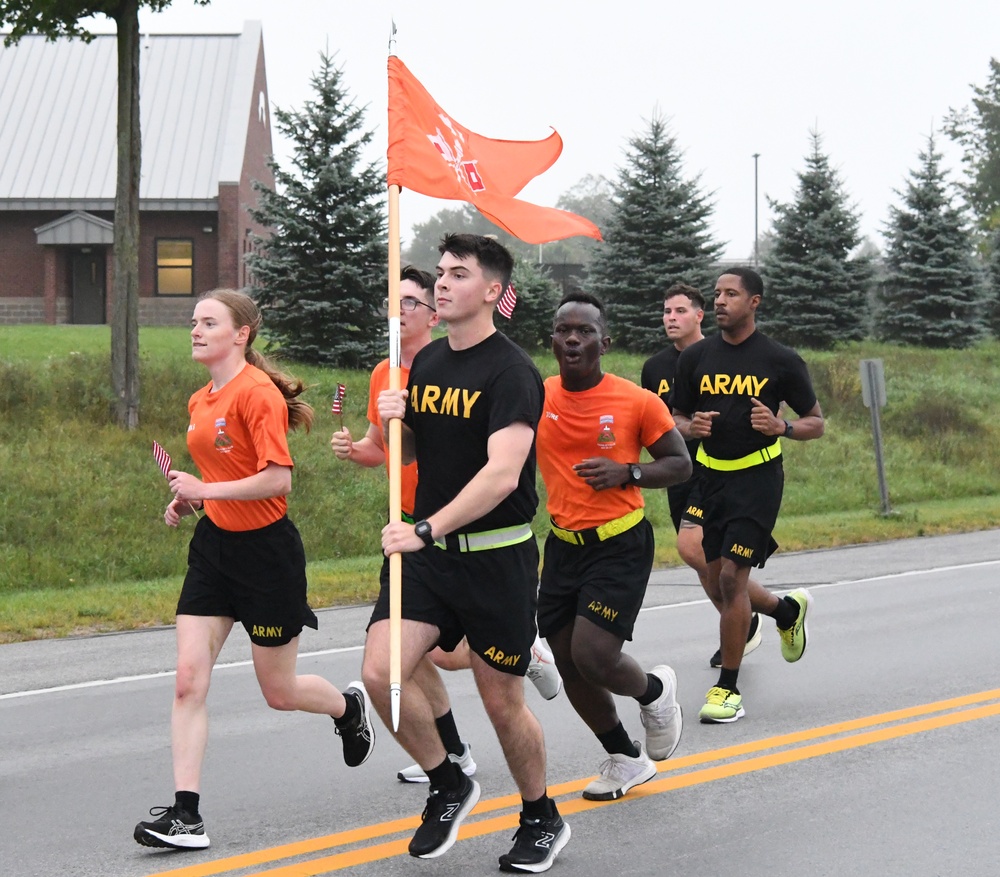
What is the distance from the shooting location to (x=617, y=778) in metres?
6.01

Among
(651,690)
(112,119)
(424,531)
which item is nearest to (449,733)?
(651,690)

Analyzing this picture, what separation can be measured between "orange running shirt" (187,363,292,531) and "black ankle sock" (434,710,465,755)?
3.96ft

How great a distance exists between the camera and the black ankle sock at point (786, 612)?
330 inches

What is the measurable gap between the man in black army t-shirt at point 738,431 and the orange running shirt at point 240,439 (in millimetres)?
2991

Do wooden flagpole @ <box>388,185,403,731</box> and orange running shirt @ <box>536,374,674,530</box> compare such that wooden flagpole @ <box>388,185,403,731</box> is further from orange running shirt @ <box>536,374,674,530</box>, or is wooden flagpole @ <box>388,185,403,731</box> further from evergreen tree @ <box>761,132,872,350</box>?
evergreen tree @ <box>761,132,872,350</box>

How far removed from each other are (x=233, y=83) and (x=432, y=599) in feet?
108

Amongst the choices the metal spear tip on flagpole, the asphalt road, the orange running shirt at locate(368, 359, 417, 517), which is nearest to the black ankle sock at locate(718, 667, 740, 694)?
the asphalt road

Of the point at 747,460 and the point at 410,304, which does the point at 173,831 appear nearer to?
the point at 410,304

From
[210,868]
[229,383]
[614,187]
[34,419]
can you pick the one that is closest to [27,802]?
[210,868]

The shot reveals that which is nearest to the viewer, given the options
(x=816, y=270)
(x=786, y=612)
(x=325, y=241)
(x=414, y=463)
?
(x=414, y=463)

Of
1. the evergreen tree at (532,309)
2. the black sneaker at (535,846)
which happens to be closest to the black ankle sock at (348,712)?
the black sneaker at (535,846)

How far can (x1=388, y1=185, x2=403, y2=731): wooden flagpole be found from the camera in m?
4.62

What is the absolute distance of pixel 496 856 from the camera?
526 centimetres

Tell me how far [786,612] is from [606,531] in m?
2.83
